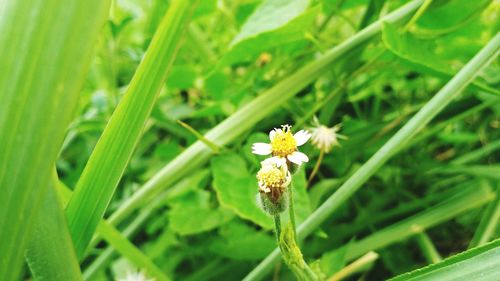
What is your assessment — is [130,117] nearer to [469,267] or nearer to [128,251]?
[128,251]

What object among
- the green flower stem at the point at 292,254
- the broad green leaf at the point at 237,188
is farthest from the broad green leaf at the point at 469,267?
the broad green leaf at the point at 237,188

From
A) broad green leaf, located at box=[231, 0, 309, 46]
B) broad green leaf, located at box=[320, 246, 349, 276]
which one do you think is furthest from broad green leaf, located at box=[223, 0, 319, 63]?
broad green leaf, located at box=[320, 246, 349, 276]

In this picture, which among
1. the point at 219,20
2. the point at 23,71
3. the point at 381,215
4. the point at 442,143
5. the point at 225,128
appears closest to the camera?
the point at 23,71

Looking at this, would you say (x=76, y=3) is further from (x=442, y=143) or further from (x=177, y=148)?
(x=442, y=143)

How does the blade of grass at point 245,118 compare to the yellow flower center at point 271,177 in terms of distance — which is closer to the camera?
Result: the yellow flower center at point 271,177

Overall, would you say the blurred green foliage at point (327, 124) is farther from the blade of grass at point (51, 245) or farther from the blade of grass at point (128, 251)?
the blade of grass at point (51, 245)

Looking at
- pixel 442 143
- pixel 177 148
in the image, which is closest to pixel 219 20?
pixel 177 148
